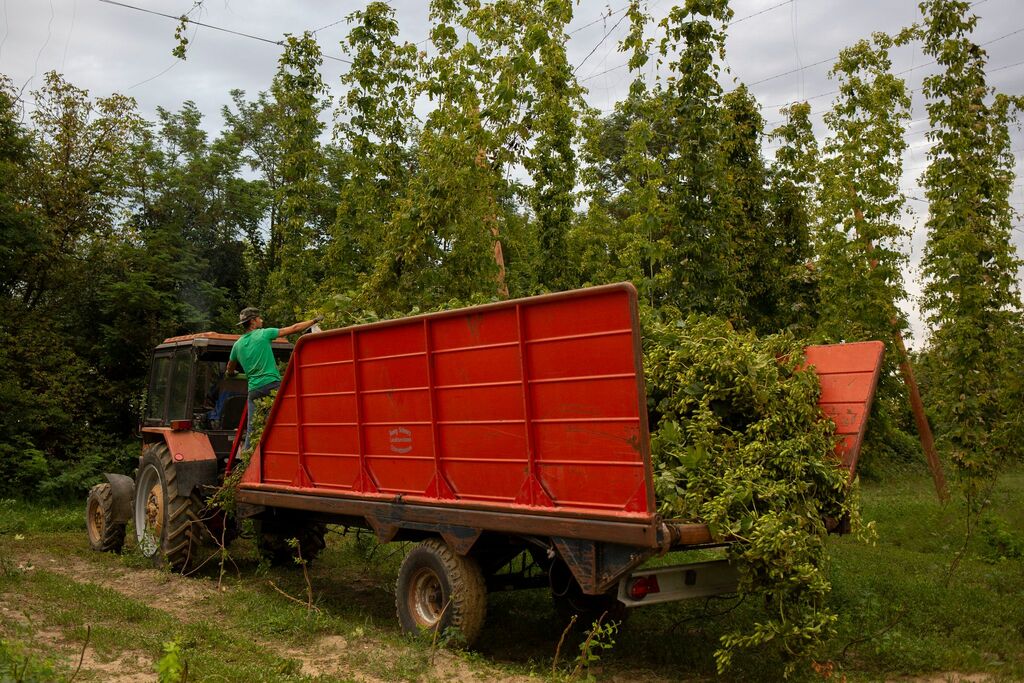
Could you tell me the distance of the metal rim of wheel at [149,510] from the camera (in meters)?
9.38

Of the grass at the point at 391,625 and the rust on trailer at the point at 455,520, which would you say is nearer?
the rust on trailer at the point at 455,520

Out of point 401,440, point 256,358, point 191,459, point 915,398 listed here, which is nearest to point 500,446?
point 401,440

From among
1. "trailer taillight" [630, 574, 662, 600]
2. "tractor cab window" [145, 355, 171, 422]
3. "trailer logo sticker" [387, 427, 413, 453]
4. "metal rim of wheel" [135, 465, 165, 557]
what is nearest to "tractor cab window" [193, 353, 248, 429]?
"tractor cab window" [145, 355, 171, 422]

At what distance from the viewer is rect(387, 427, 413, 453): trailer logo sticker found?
6711 mm

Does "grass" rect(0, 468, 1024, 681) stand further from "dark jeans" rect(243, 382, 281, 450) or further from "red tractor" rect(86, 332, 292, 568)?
"dark jeans" rect(243, 382, 281, 450)

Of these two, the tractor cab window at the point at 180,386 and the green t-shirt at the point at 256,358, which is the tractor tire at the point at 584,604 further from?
the tractor cab window at the point at 180,386

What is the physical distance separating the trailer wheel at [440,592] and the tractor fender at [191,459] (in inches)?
128

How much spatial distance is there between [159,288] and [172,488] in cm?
941

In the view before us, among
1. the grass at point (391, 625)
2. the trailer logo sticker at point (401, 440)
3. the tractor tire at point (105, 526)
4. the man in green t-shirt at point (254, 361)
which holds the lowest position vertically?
the grass at point (391, 625)

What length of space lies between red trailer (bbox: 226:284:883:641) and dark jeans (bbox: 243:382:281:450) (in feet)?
2.15

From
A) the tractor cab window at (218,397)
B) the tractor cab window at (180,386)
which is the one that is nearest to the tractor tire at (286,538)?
the tractor cab window at (218,397)

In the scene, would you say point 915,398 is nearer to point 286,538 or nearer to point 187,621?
point 286,538

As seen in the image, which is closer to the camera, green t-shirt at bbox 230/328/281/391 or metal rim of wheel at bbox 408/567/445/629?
metal rim of wheel at bbox 408/567/445/629

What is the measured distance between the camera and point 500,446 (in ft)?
19.5
